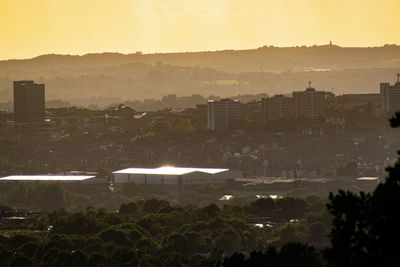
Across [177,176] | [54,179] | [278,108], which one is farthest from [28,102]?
[177,176]

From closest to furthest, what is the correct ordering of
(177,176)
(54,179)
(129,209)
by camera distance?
(129,209) < (177,176) < (54,179)

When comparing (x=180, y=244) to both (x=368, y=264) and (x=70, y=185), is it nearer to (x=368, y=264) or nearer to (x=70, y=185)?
(x=368, y=264)

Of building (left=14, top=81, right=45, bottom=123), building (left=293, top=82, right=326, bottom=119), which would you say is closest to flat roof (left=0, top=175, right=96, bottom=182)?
building (left=293, top=82, right=326, bottom=119)

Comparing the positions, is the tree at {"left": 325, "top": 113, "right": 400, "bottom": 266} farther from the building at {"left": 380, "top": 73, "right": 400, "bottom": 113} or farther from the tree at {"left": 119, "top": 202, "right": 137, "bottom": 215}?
the building at {"left": 380, "top": 73, "right": 400, "bottom": 113}

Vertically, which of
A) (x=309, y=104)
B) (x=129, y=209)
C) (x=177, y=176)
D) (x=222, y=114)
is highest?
→ (x=309, y=104)

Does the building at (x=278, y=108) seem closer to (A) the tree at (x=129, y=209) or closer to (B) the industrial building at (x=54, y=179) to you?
(B) the industrial building at (x=54, y=179)

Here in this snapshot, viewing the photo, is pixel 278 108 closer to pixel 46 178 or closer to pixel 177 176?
pixel 46 178

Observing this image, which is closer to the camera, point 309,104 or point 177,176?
point 177,176
